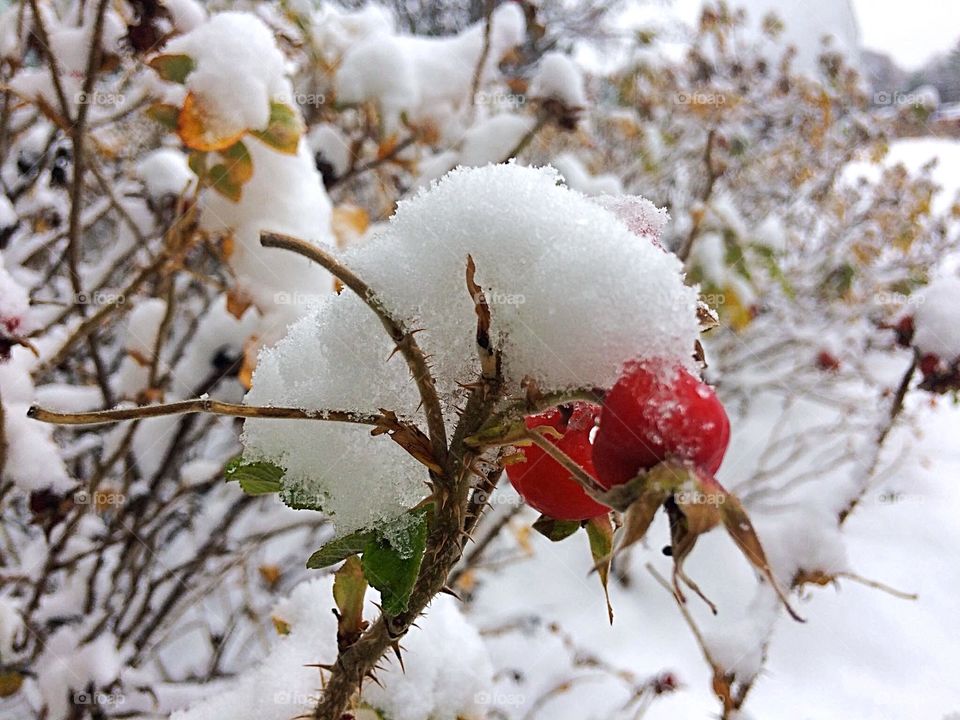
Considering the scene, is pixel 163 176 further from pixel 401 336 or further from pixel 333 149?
pixel 401 336

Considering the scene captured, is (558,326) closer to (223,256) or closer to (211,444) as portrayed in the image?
(223,256)

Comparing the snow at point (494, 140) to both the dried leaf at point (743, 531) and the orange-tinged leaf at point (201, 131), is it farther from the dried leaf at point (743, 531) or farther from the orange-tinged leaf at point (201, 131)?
the dried leaf at point (743, 531)

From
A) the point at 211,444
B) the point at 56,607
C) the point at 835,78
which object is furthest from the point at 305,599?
the point at 835,78

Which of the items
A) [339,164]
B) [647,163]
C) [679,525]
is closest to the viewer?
[679,525]

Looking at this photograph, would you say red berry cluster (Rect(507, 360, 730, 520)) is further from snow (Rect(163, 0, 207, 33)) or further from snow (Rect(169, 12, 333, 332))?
snow (Rect(163, 0, 207, 33))

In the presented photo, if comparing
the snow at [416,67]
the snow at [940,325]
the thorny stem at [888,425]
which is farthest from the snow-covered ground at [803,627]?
the snow at [416,67]

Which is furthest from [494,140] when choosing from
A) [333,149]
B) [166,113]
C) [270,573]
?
[270,573]

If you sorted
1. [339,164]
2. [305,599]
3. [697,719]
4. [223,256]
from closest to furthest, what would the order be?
[305,599]
[223,256]
[339,164]
[697,719]
